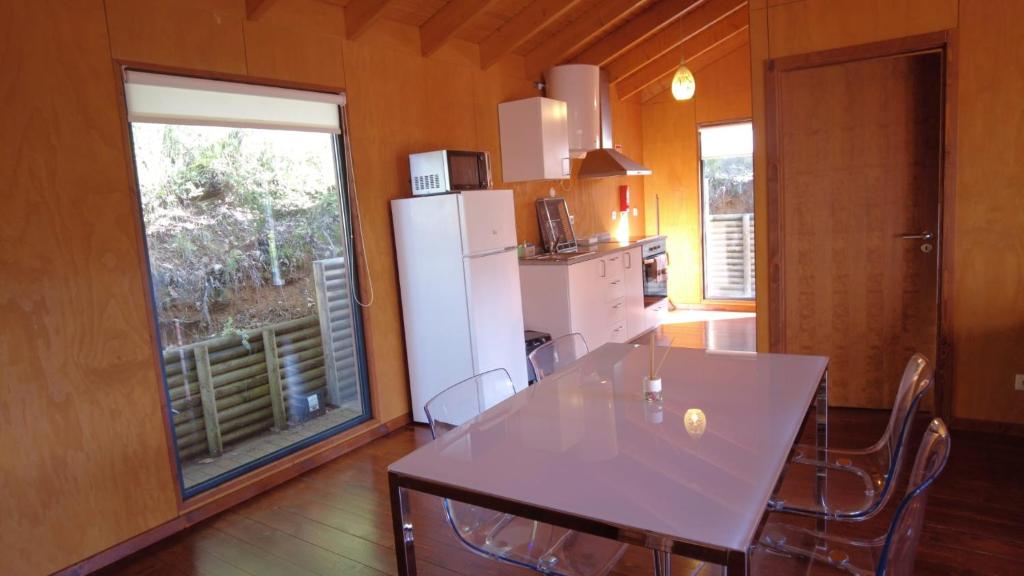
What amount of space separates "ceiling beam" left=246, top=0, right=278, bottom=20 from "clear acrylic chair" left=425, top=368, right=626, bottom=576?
228 centimetres

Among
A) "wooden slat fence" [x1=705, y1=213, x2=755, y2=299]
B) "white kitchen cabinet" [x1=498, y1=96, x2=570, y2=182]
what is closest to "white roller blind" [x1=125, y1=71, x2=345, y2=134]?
"white kitchen cabinet" [x1=498, y1=96, x2=570, y2=182]

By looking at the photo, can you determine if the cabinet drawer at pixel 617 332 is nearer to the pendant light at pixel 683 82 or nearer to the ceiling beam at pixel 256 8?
the pendant light at pixel 683 82

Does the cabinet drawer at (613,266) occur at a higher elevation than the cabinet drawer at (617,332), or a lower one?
higher

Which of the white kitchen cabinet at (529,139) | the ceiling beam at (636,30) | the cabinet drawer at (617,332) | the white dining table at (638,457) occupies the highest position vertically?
the ceiling beam at (636,30)

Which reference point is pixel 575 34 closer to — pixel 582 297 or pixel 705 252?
pixel 582 297

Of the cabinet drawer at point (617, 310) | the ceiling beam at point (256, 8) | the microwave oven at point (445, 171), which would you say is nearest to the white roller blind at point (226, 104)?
the ceiling beam at point (256, 8)

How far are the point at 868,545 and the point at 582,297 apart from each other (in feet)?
11.4

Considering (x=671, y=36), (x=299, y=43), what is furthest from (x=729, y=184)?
(x=299, y=43)

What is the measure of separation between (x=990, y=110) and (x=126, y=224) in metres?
4.13

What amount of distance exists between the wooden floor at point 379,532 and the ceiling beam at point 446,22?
275 cm

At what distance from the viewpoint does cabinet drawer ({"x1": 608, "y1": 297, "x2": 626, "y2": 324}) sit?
5586mm

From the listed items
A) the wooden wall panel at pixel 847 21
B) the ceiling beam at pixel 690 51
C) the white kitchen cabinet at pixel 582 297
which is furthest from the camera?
the ceiling beam at pixel 690 51

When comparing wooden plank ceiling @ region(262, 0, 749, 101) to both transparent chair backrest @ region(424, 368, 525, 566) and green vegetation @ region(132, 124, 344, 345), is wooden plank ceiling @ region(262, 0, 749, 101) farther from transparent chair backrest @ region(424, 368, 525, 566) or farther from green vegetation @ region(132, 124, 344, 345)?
transparent chair backrest @ region(424, 368, 525, 566)

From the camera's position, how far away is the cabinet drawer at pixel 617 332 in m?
5.63
